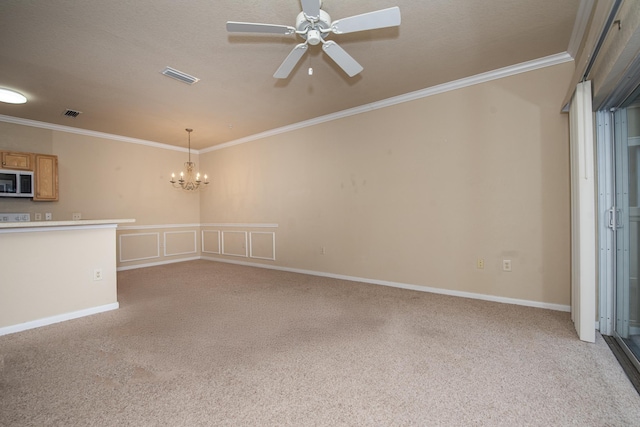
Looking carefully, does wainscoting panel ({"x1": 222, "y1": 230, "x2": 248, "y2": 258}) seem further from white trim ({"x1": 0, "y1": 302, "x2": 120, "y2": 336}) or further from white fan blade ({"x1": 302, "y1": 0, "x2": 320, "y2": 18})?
white fan blade ({"x1": 302, "y1": 0, "x2": 320, "y2": 18})

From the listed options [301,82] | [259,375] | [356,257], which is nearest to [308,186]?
[356,257]

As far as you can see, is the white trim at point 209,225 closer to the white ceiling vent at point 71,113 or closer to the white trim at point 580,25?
the white ceiling vent at point 71,113

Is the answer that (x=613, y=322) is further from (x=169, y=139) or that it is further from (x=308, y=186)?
(x=169, y=139)

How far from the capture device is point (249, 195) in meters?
5.97

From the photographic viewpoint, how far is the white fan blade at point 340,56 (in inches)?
87.9

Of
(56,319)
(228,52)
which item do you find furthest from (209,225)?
(228,52)

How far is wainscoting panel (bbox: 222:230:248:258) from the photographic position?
6.04 metres

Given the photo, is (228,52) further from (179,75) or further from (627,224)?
(627,224)

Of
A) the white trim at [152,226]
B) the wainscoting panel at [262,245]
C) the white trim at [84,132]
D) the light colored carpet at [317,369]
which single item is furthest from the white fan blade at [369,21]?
the white trim at [152,226]

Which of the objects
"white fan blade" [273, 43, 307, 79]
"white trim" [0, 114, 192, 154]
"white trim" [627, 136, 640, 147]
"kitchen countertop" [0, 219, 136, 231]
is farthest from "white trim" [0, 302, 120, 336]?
"white trim" [627, 136, 640, 147]

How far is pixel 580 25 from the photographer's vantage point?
95.1 inches

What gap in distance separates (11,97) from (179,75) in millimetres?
2330

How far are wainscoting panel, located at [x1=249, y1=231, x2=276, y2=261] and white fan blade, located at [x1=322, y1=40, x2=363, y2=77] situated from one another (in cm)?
360

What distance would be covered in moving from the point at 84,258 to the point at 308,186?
3.16m
